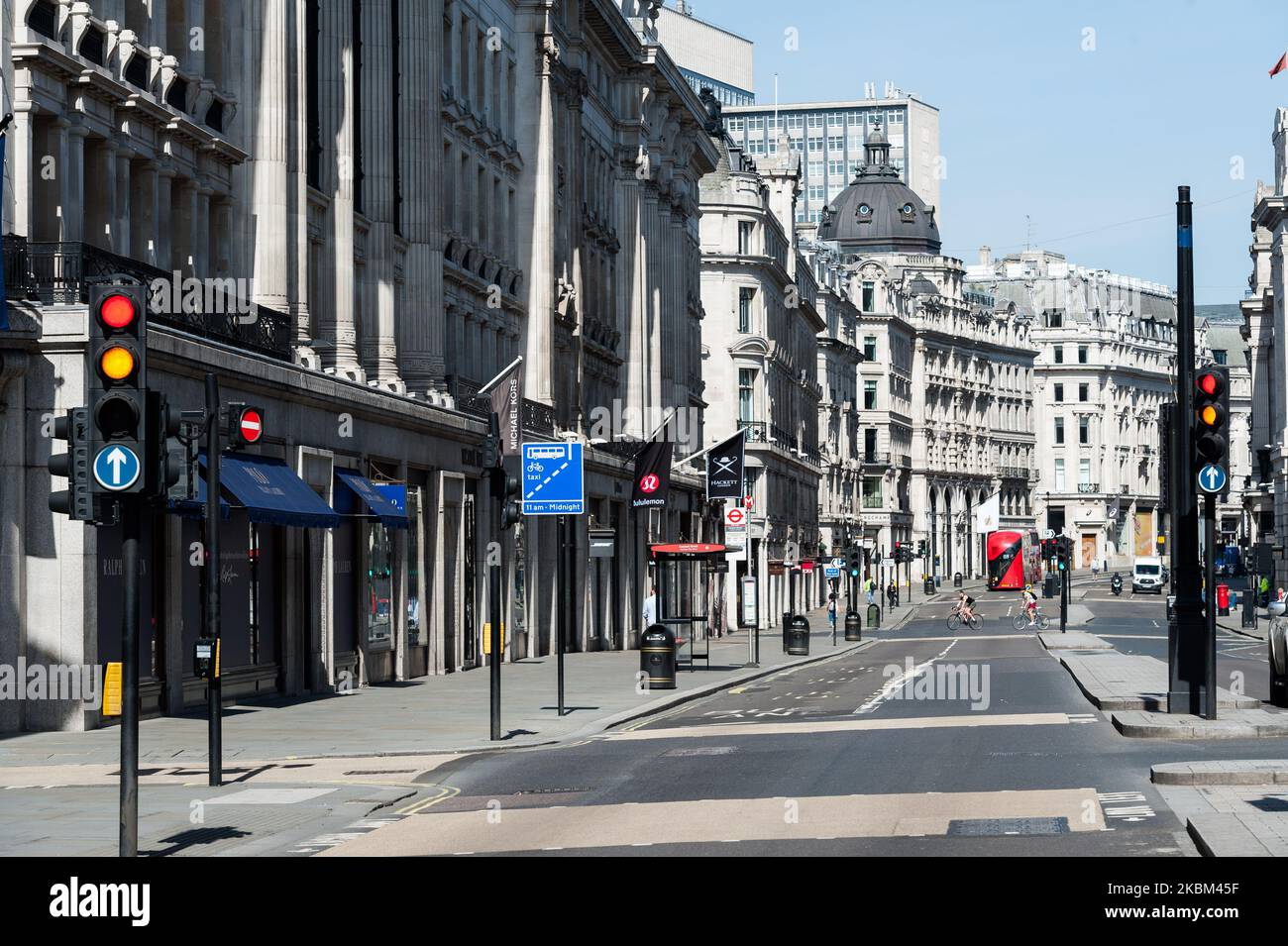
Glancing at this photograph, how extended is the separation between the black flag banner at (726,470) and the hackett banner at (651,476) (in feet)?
6.51

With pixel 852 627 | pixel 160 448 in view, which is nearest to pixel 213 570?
pixel 160 448

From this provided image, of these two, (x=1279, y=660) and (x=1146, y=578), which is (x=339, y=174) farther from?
(x=1146, y=578)

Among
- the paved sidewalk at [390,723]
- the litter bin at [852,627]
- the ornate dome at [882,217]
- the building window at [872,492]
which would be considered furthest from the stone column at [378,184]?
the ornate dome at [882,217]

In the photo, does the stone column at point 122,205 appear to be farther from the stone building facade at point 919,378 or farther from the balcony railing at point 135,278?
the stone building facade at point 919,378

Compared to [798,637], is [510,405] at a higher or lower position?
higher

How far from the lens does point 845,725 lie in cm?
2781

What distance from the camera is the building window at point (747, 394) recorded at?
101125mm

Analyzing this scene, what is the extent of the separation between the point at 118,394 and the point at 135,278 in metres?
10.6

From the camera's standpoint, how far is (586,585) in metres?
61.0

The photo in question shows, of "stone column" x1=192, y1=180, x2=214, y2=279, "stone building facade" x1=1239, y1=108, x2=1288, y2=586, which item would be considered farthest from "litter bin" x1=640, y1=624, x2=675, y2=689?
"stone building facade" x1=1239, y1=108, x2=1288, y2=586

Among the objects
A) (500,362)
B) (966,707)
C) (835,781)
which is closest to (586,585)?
(500,362)

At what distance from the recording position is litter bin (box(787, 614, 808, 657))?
57.0 m

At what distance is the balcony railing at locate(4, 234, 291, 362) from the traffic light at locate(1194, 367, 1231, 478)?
12832mm
